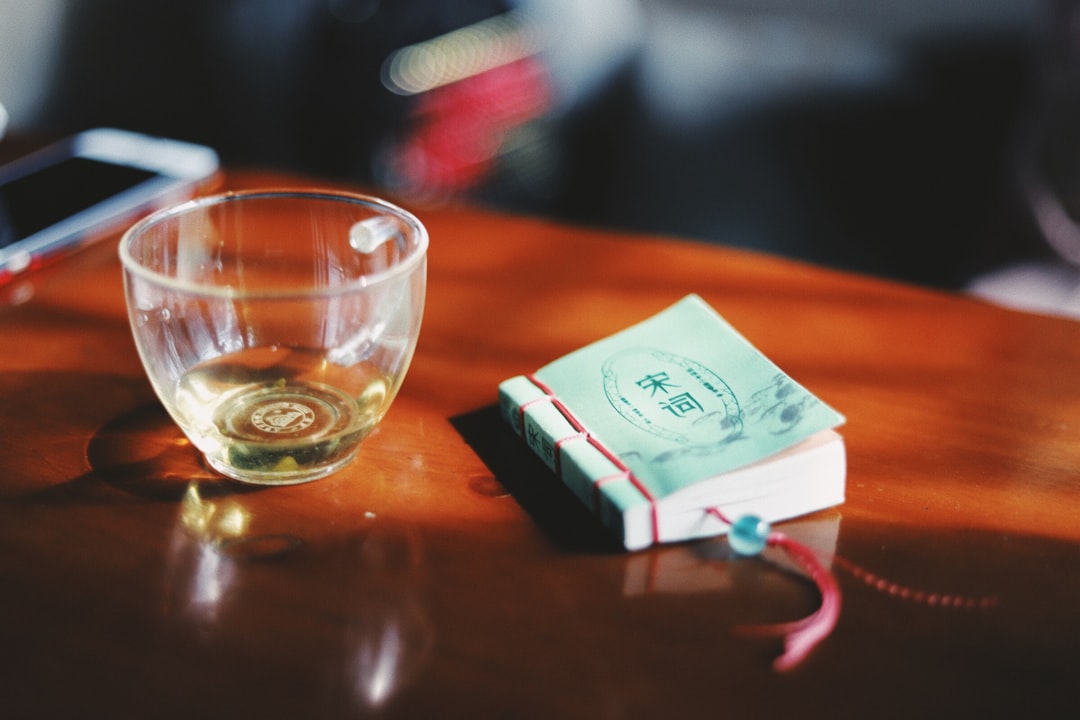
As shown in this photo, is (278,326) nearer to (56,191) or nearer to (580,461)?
(580,461)

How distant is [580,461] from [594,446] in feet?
0.06

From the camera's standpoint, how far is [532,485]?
59 centimetres

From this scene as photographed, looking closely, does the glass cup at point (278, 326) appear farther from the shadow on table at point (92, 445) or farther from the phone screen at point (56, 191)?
the phone screen at point (56, 191)

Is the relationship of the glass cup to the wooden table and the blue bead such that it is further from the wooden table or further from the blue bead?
the blue bead

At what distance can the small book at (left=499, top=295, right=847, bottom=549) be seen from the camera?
534 mm

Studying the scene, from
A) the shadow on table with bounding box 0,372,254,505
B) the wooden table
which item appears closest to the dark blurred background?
the wooden table

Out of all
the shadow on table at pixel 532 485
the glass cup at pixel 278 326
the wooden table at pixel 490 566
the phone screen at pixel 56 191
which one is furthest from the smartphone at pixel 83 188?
the shadow on table at pixel 532 485

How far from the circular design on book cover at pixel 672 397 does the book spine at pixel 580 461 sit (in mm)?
36

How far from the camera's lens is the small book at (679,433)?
53 centimetres

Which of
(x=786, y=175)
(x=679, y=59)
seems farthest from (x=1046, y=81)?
(x=679, y=59)

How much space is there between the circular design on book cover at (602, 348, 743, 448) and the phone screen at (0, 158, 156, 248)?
1.86 ft

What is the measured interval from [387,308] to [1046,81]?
1.36 metres

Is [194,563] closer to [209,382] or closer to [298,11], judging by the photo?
[209,382]

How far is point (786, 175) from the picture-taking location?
182 cm
